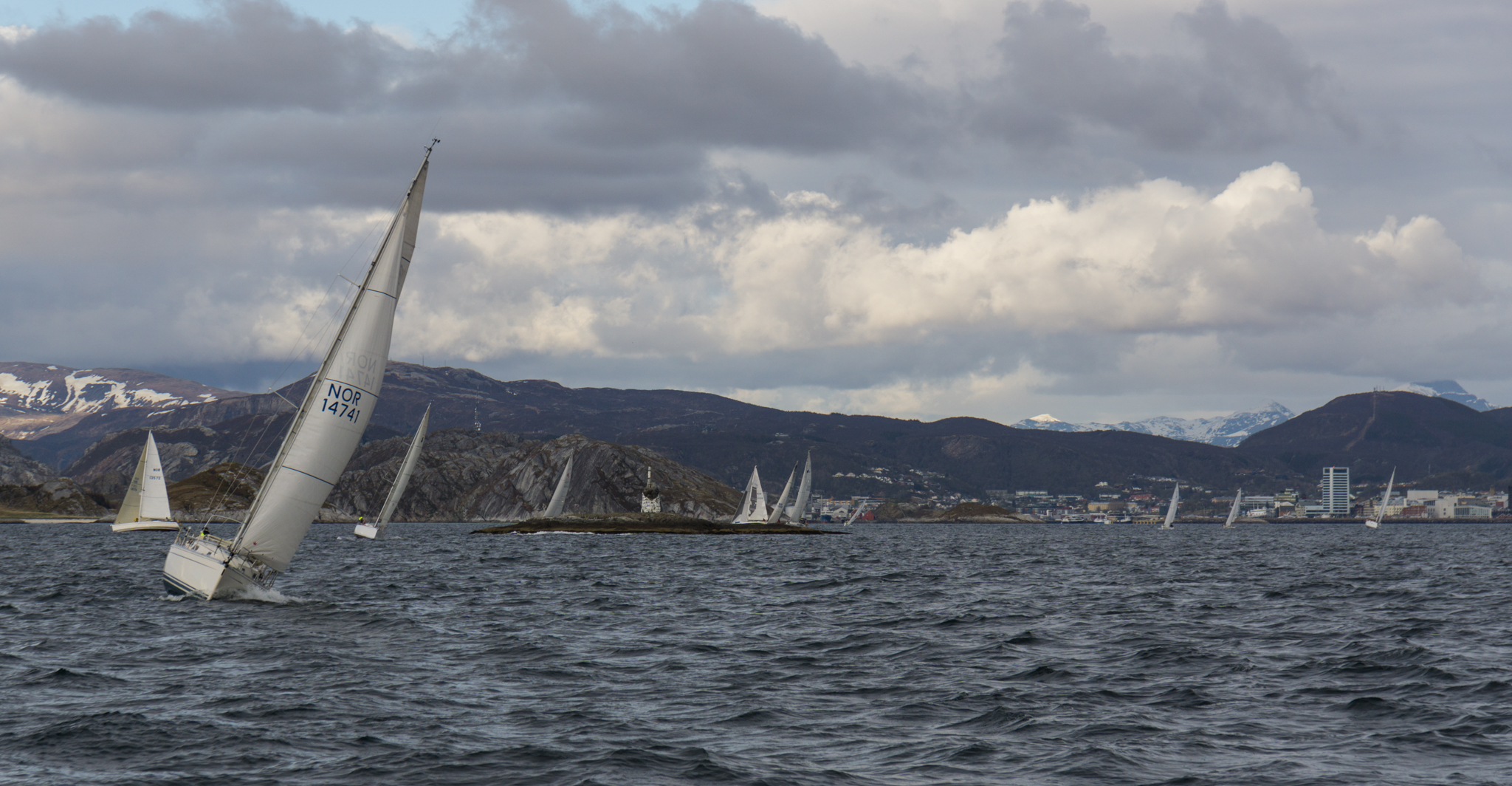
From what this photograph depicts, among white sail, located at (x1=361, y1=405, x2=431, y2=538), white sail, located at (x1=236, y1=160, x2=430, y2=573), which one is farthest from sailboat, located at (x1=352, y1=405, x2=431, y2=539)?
white sail, located at (x1=236, y1=160, x2=430, y2=573)

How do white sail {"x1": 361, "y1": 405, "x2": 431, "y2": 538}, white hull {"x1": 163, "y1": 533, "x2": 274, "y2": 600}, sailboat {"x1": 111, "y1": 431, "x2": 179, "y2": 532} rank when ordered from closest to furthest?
white hull {"x1": 163, "y1": 533, "x2": 274, "y2": 600} → sailboat {"x1": 111, "y1": 431, "x2": 179, "y2": 532} → white sail {"x1": 361, "y1": 405, "x2": 431, "y2": 538}

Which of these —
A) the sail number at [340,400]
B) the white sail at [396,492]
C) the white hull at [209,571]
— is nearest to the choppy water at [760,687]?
the white hull at [209,571]

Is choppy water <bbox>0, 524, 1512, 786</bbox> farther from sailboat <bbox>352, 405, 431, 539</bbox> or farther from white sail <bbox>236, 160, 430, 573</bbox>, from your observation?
sailboat <bbox>352, 405, 431, 539</bbox>

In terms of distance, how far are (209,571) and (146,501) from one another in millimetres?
127726

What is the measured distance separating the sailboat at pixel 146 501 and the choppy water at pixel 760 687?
10548 centimetres

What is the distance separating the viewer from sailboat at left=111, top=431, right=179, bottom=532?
495ft

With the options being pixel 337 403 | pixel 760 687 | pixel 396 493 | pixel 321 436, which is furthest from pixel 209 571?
pixel 396 493

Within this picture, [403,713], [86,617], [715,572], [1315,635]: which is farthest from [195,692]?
[715,572]

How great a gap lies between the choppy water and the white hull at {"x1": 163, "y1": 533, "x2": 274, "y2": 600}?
47.2 inches

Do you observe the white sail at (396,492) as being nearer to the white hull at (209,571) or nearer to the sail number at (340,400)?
the white hull at (209,571)

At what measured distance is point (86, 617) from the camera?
1586 inches

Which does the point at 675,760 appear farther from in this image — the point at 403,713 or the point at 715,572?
the point at 715,572

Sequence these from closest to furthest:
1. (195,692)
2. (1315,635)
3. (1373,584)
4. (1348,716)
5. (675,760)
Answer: (675,760)
(1348,716)
(195,692)
(1315,635)
(1373,584)

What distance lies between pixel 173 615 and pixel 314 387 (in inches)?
359
